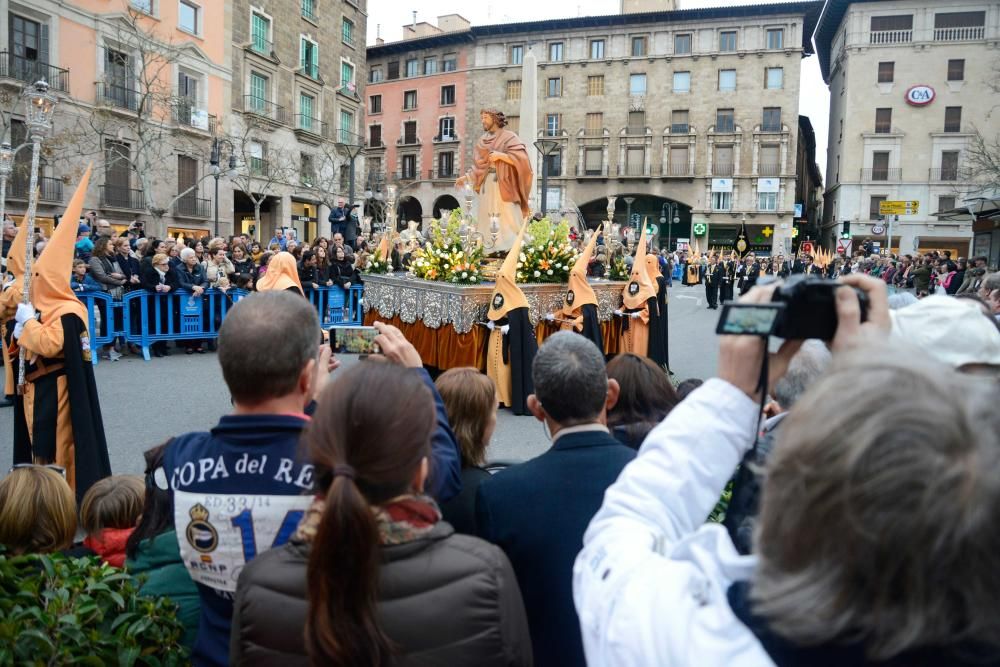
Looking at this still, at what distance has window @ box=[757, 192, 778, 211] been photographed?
45531 millimetres

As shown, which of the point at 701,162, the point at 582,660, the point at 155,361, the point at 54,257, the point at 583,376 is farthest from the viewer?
the point at 701,162

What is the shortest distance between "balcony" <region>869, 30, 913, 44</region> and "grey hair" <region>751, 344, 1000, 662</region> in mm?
50132

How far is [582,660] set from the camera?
81.2 inches

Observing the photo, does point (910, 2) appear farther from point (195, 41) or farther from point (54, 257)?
point (54, 257)

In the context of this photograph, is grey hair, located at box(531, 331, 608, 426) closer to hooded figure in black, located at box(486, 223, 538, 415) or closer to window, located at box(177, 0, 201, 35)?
hooded figure in black, located at box(486, 223, 538, 415)

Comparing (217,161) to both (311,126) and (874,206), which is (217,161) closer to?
(311,126)

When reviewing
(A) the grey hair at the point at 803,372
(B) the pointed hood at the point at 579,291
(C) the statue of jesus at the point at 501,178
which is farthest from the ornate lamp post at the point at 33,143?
(C) the statue of jesus at the point at 501,178

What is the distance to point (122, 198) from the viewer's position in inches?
1102

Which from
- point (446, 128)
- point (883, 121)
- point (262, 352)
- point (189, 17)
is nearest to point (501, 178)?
point (262, 352)

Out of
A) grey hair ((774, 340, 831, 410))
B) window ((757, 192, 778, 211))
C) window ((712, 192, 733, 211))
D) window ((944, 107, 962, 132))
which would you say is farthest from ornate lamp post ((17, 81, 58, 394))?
window ((944, 107, 962, 132))

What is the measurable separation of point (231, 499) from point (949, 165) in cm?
4942

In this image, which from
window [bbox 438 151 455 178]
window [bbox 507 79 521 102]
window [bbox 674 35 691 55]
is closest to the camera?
A: window [bbox 674 35 691 55]

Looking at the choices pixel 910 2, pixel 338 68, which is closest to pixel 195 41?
pixel 338 68

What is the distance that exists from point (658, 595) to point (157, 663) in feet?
5.50
